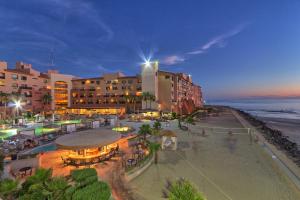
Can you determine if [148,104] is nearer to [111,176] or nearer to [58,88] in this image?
[58,88]

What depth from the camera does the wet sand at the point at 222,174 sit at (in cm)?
1223

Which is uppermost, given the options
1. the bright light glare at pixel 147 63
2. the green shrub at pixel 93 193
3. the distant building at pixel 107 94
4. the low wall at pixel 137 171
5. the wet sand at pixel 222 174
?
the bright light glare at pixel 147 63

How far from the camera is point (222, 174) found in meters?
15.2

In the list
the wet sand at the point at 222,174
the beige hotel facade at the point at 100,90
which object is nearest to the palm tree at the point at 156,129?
the wet sand at the point at 222,174

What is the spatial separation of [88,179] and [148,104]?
190 feet

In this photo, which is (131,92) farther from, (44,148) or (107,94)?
(44,148)

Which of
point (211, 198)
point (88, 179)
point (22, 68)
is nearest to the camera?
point (88, 179)

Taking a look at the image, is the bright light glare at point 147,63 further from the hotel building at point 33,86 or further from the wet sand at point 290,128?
the wet sand at point 290,128

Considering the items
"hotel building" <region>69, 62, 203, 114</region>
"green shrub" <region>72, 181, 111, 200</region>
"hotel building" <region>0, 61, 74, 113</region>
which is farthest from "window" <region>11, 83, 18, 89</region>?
"green shrub" <region>72, 181, 111, 200</region>

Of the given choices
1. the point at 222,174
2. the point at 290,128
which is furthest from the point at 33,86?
the point at 290,128

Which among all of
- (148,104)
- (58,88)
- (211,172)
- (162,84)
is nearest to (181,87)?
(162,84)

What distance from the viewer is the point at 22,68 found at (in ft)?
213

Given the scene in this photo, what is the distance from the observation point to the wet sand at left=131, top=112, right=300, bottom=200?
481 inches

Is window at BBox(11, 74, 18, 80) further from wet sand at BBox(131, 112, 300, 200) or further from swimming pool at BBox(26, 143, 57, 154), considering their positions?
wet sand at BBox(131, 112, 300, 200)
